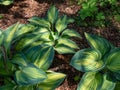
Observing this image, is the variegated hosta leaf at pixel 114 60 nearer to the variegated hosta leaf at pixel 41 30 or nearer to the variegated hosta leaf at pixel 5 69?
the variegated hosta leaf at pixel 41 30

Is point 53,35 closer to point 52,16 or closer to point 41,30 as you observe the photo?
point 41,30

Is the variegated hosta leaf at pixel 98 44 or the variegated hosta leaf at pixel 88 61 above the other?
the variegated hosta leaf at pixel 98 44

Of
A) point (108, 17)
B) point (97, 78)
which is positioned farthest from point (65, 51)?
point (108, 17)

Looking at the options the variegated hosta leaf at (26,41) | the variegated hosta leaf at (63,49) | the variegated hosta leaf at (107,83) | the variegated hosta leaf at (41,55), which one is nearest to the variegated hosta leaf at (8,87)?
the variegated hosta leaf at (41,55)

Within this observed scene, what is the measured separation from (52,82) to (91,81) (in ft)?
1.59

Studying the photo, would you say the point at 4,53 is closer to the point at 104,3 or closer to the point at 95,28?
the point at 95,28

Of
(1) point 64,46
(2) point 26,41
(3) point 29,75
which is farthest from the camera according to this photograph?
(1) point 64,46

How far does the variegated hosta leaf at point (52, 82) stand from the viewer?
3371 millimetres

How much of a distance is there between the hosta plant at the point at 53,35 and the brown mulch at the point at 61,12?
0.93ft

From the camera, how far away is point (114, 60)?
337 centimetres

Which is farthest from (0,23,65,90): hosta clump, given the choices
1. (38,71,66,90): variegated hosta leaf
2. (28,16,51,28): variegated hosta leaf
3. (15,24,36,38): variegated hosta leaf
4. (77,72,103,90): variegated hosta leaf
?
(28,16,51,28): variegated hosta leaf

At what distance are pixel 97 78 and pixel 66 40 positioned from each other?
0.81m

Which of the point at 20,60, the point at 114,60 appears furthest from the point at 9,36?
the point at 114,60

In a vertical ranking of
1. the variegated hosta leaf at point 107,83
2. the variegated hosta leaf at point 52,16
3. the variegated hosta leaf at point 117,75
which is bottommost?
the variegated hosta leaf at point 107,83
